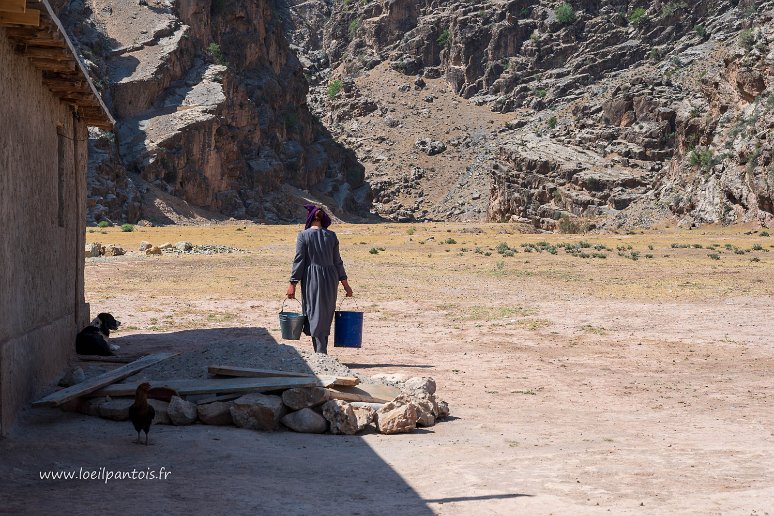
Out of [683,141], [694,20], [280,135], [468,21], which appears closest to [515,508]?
[683,141]

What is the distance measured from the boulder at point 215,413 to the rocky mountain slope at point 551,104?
164 ft

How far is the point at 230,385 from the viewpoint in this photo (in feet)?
28.7

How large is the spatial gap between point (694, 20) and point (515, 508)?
106016 millimetres

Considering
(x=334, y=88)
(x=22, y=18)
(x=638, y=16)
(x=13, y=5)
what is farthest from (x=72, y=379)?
(x=334, y=88)

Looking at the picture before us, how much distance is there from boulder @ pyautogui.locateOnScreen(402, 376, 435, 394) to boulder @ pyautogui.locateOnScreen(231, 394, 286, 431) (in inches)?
70.8

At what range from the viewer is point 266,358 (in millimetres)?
9680

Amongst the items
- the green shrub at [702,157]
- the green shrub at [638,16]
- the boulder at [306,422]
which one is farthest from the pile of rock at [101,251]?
the green shrub at [638,16]

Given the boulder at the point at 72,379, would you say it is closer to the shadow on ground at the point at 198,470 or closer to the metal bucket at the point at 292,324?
the shadow on ground at the point at 198,470

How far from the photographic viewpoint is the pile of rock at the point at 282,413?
8.42m

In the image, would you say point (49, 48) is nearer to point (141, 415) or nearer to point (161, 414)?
point (161, 414)

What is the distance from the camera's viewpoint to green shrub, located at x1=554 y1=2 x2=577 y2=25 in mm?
114806

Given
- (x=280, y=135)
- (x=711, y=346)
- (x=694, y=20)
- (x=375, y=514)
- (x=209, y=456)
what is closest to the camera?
(x=375, y=514)

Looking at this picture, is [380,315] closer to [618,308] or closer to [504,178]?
[618,308]
